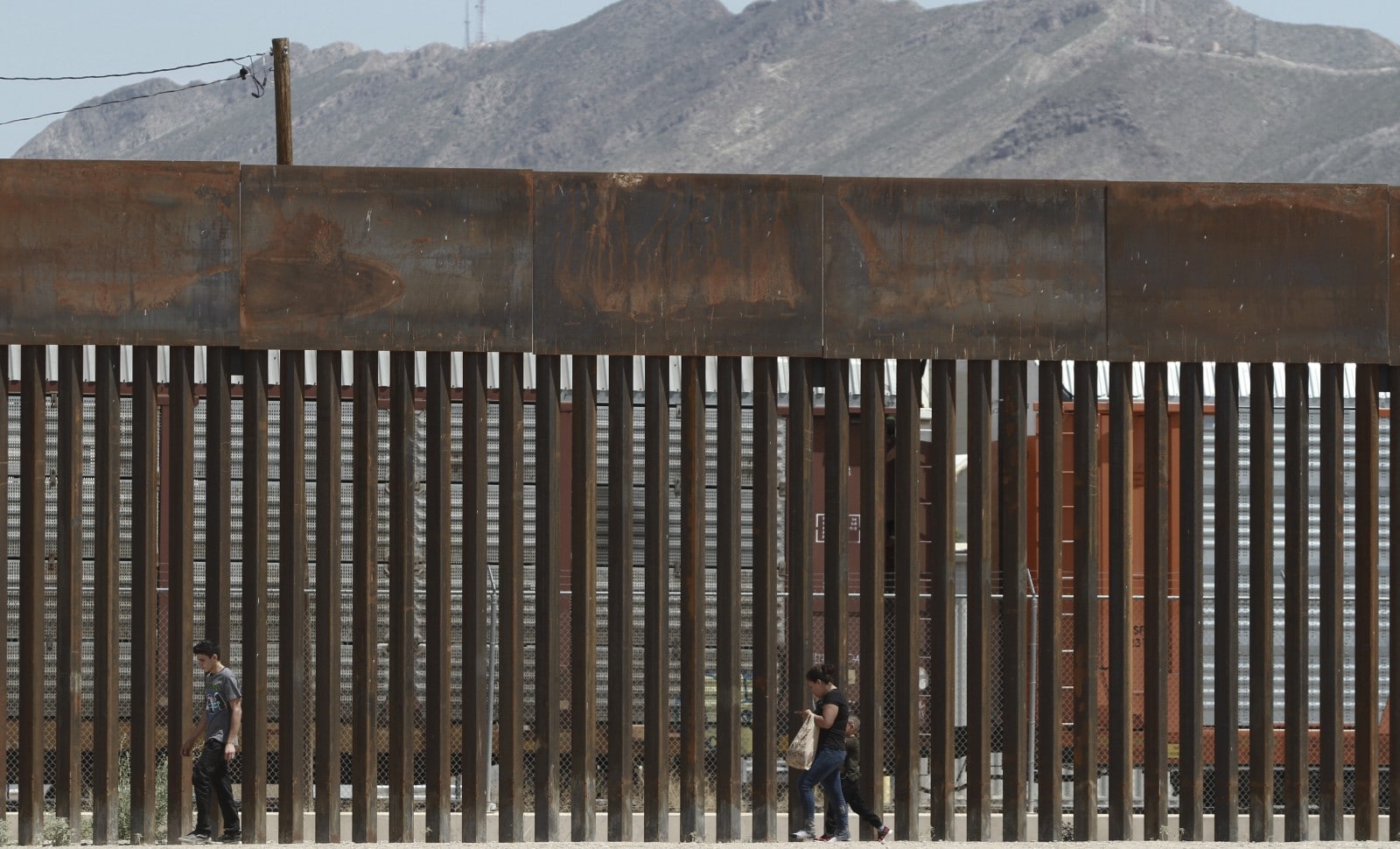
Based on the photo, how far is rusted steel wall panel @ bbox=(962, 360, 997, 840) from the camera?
26.8 ft

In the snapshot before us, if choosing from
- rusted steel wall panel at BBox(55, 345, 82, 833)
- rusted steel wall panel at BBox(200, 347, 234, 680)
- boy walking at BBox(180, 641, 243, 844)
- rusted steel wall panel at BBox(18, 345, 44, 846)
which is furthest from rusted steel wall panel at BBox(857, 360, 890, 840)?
rusted steel wall panel at BBox(18, 345, 44, 846)

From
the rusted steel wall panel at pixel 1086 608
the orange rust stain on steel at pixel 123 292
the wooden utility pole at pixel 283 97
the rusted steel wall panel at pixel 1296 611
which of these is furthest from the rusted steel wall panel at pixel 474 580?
the wooden utility pole at pixel 283 97

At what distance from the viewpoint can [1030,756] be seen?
13477 mm

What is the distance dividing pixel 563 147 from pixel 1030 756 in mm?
189979

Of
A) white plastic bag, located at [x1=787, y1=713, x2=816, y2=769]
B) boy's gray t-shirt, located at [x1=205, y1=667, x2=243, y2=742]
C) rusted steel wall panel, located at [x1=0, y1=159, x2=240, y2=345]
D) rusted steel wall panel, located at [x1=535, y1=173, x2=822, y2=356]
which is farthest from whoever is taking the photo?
boy's gray t-shirt, located at [x1=205, y1=667, x2=243, y2=742]

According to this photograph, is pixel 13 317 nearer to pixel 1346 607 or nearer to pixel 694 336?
pixel 694 336

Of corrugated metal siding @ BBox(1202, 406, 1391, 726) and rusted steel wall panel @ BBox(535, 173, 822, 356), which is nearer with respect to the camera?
rusted steel wall panel @ BBox(535, 173, 822, 356)

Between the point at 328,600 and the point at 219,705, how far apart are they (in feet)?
4.82

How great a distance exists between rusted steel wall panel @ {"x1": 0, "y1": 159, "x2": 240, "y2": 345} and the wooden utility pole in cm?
A: 843

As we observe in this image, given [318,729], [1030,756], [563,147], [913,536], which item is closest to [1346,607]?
[1030,756]

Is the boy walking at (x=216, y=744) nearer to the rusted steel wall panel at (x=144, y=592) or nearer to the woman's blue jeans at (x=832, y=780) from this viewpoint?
the rusted steel wall panel at (x=144, y=592)

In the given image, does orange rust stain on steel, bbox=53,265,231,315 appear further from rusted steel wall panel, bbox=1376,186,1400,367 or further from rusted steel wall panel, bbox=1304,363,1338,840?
rusted steel wall panel, bbox=1376,186,1400,367

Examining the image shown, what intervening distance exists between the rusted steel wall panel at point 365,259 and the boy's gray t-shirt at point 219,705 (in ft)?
6.47

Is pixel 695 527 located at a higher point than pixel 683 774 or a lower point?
higher
